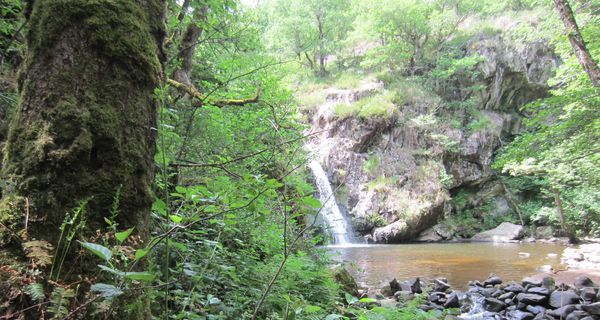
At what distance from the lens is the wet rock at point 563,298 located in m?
6.07

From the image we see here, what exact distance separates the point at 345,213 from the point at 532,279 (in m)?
11.0

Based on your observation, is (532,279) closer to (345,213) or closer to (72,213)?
(72,213)

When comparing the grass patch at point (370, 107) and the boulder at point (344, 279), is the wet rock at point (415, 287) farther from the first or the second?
the grass patch at point (370, 107)

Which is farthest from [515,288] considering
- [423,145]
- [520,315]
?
[423,145]

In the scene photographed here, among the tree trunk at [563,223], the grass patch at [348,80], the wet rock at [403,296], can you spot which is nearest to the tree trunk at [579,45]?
the wet rock at [403,296]

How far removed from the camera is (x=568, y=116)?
228 inches

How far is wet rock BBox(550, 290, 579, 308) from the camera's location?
19.9ft

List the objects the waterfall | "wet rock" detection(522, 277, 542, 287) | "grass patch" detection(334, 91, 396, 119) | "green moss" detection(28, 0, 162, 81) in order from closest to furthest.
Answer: "green moss" detection(28, 0, 162, 81) < "wet rock" detection(522, 277, 542, 287) < the waterfall < "grass patch" detection(334, 91, 396, 119)

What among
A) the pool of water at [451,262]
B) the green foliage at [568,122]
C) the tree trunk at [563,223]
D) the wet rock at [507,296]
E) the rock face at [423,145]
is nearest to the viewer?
the green foliage at [568,122]

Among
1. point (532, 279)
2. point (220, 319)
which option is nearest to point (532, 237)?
point (532, 279)

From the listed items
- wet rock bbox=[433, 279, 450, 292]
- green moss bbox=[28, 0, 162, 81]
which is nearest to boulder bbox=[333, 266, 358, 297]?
wet rock bbox=[433, 279, 450, 292]

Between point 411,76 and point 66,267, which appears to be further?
point 411,76

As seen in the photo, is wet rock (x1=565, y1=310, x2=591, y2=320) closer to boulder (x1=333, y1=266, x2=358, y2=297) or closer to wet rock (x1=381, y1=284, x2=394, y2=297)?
wet rock (x1=381, y1=284, x2=394, y2=297)

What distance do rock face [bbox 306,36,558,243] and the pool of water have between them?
341 centimetres
